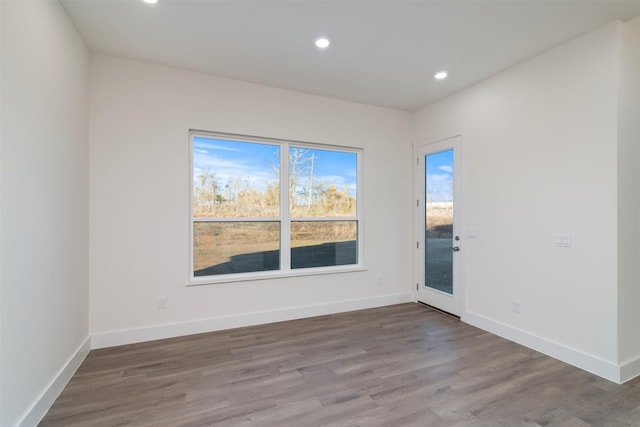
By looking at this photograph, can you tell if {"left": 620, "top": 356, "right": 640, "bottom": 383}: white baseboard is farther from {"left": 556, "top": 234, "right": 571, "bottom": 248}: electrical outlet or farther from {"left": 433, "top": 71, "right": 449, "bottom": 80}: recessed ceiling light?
{"left": 433, "top": 71, "right": 449, "bottom": 80}: recessed ceiling light

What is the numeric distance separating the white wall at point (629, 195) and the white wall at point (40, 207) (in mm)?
4278

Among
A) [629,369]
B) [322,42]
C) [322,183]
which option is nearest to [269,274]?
[322,183]

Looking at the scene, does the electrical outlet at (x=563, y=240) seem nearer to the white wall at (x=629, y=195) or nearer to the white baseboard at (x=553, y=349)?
the white wall at (x=629, y=195)

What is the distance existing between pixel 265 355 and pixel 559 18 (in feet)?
12.7

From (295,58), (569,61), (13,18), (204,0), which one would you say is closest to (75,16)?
(13,18)

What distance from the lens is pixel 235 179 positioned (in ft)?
12.2

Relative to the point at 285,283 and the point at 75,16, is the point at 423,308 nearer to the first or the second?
the point at 285,283

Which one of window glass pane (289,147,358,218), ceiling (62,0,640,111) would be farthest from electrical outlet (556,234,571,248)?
window glass pane (289,147,358,218)

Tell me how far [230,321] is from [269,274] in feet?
2.30

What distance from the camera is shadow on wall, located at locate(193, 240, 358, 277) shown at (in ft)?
12.0

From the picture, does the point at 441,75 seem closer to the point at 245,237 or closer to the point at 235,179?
the point at 235,179

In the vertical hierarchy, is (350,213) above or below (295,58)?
below

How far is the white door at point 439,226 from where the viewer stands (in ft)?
12.9

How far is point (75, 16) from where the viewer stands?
2463 mm
